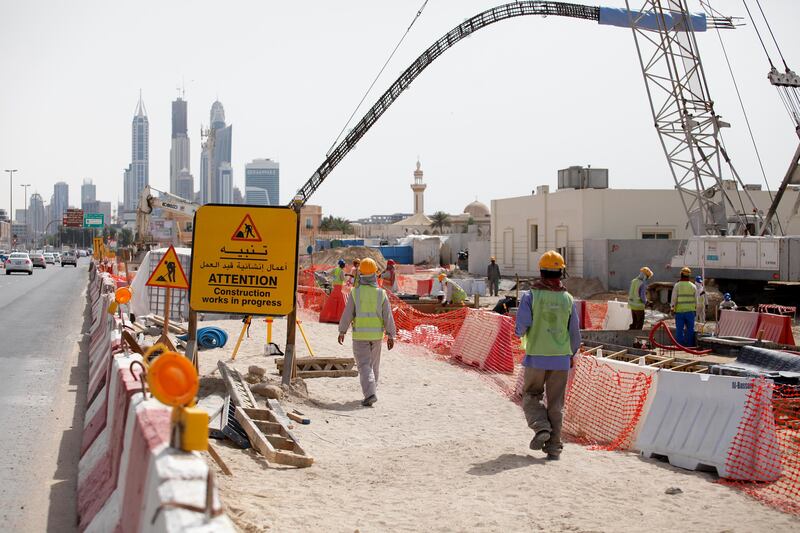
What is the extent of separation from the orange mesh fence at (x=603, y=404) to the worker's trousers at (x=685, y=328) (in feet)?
26.6

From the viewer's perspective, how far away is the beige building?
4147 centimetres

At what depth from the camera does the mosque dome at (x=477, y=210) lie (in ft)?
404

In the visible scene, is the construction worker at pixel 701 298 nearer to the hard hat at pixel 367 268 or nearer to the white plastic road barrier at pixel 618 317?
the white plastic road barrier at pixel 618 317

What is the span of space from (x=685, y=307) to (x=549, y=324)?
1046 centimetres

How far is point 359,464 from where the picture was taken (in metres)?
7.96

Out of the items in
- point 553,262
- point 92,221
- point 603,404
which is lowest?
point 603,404

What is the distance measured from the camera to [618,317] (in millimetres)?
22000

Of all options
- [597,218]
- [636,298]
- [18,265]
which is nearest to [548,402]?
[636,298]

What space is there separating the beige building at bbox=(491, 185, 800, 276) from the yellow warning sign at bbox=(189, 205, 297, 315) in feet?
102

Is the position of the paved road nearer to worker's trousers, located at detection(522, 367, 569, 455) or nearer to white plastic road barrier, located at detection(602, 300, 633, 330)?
worker's trousers, located at detection(522, 367, 569, 455)

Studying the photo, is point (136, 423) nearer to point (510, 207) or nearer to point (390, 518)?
point (390, 518)

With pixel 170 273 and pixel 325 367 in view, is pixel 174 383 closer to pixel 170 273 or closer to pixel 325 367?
pixel 170 273

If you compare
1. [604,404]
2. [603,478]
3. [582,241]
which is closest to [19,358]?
[604,404]

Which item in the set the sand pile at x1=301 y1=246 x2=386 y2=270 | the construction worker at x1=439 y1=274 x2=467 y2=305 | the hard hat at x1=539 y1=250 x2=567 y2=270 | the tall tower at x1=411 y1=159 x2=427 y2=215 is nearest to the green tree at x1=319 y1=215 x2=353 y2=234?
the tall tower at x1=411 y1=159 x2=427 y2=215
